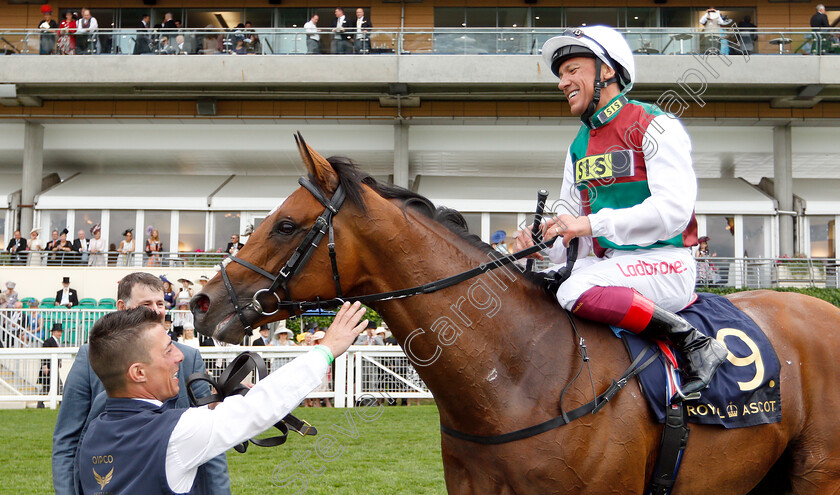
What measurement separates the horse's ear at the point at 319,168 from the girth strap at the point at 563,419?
911 millimetres

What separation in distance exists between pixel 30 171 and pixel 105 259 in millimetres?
4709

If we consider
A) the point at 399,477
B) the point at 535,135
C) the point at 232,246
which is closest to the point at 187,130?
the point at 232,246

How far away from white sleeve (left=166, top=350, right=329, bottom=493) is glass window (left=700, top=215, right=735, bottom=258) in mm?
18035

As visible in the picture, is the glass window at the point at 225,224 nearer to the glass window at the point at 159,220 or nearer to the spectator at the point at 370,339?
the glass window at the point at 159,220

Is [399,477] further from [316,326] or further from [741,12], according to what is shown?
[741,12]

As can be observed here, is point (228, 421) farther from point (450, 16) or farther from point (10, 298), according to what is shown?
point (450, 16)

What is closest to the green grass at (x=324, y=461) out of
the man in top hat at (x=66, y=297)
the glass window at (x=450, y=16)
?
the man in top hat at (x=66, y=297)

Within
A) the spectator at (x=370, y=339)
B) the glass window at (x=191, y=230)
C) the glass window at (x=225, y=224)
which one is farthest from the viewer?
the glass window at (x=191, y=230)

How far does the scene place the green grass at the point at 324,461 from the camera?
5152 mm

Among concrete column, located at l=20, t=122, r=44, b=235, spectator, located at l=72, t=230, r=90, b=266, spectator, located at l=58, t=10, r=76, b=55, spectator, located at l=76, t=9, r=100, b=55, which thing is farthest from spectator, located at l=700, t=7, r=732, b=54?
concrete column, located at l=20, t=122, r=44, b=235

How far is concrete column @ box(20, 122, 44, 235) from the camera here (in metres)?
18.4

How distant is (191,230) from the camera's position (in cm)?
1884

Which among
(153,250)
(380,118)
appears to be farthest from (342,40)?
(153,250)

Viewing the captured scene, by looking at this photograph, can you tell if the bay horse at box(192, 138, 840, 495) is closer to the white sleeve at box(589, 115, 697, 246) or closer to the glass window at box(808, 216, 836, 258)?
the white sleeve at box(589, 115, 697, 246)
